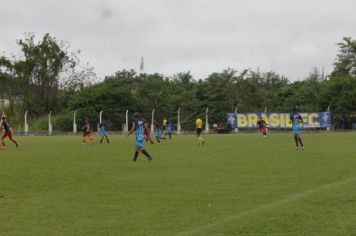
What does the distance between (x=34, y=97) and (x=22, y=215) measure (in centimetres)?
7649

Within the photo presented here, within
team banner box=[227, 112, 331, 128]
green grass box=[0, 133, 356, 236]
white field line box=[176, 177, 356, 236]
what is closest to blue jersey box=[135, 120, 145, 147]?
green grass box=[0, 133, 356, 236]

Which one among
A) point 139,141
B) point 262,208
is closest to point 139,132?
point 139,141

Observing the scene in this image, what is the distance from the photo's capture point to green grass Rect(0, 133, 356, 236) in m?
8.30

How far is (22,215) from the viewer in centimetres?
939

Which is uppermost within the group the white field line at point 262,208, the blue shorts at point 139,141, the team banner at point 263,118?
the team banner at point 263,118

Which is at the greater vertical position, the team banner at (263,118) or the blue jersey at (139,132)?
the team banner at (263,118)

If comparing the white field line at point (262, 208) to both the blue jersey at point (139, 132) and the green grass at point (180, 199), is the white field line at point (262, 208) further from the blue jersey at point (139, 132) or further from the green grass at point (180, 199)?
the blue jersey at point (139, 132)

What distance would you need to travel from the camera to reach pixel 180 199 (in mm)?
10914

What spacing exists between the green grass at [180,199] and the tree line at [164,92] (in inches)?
1895

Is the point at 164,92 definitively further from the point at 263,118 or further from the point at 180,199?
the point at 180,199

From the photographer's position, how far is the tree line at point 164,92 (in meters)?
69.2

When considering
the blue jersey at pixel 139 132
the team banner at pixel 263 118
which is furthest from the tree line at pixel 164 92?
the blue jersey at pixel 139 132

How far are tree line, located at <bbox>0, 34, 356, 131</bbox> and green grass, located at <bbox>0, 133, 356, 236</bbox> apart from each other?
48143mm

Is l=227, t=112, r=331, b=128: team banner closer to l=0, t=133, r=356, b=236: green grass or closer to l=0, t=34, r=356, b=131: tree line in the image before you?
l=0, t=34, r=356, b=131: tree line
